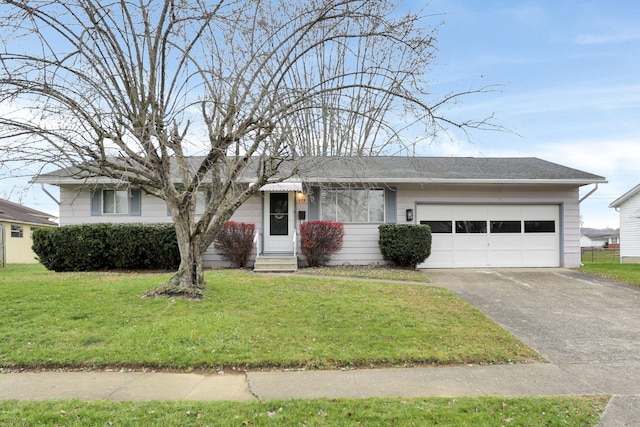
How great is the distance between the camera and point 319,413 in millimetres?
3148

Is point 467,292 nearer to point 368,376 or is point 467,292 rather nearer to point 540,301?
point 540,301

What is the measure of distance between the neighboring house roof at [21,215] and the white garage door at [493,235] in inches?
940

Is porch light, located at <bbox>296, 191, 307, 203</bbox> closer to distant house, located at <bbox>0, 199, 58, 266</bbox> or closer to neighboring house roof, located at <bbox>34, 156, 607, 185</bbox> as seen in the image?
A: neighboring house roof, located at <bbox>34, 156, 607, 185</bbox>

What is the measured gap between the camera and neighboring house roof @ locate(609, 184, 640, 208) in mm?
19522

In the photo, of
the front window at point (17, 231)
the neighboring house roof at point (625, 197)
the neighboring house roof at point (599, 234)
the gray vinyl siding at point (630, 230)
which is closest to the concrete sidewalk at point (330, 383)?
the gray vinyl siding at point (630, 230)

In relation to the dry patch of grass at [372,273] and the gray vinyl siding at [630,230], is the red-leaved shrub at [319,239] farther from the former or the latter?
the gray vinyl siding at [630,230]

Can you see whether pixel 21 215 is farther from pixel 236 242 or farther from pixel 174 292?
pixel 174 292

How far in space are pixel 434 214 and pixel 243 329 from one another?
8.89 m

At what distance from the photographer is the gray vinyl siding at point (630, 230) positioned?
63.9 ft

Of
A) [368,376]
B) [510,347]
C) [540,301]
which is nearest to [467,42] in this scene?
[540,301]

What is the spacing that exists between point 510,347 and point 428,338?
1060mm

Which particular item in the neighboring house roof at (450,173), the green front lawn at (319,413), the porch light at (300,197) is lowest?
the green front lawn at (319,413)

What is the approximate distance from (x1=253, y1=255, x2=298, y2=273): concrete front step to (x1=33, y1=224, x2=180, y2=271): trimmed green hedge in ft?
8.00

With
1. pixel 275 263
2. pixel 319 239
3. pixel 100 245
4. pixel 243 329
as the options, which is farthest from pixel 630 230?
pixel 100 245
